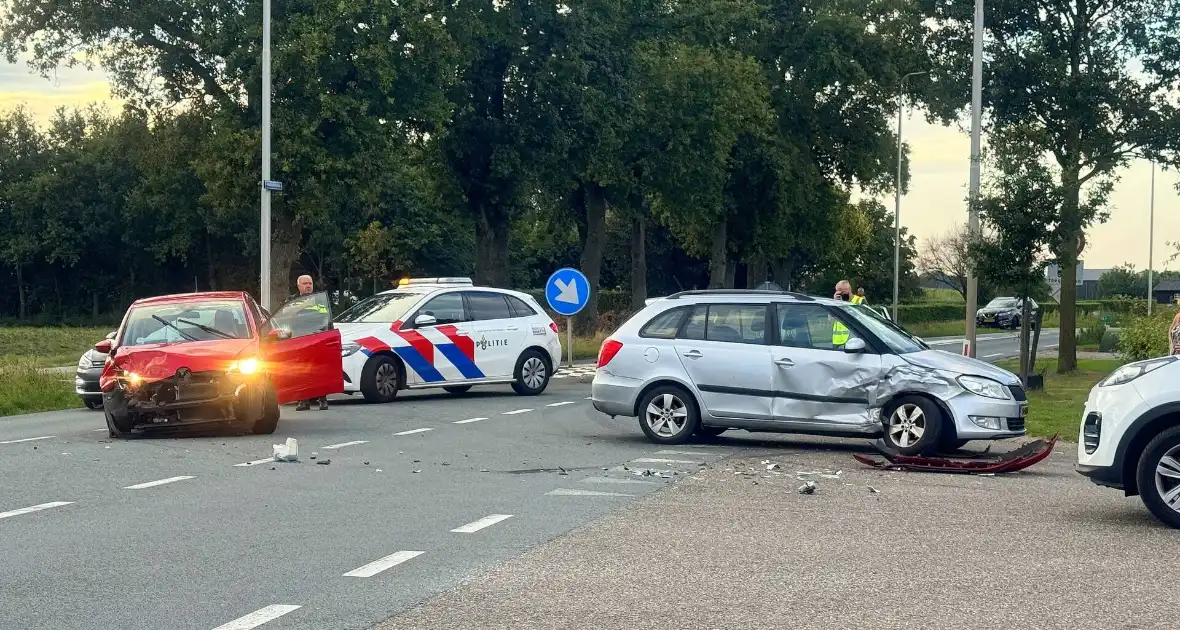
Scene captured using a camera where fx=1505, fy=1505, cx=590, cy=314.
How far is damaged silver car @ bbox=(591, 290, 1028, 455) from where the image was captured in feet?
44.7

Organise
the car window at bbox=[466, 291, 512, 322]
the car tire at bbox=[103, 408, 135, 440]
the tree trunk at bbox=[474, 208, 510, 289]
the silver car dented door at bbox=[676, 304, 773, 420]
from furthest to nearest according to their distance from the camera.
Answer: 1. the tree trunk at bbox=[474, 208, 510, 289]
2. the car window at bbox=[466, 291, 512, 322]
3. the car tire at bbox=[103, 408, 135, 440]
4. the silver car dented door at bbox=[676, 304, 773, 420]

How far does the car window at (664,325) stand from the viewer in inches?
601

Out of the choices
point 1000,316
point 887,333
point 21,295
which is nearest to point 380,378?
point 887,333

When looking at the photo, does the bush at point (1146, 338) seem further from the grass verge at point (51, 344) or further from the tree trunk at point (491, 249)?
the grass verge at point (51, 344)

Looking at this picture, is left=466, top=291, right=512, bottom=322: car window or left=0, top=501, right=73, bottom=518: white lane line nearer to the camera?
left=0, top=501, right=73, bottom=518: white lane line

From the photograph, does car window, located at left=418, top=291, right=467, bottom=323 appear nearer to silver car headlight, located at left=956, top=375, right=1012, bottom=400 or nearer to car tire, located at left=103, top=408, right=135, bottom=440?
car tire, located at left=103, top=408, right=135, bottom=440

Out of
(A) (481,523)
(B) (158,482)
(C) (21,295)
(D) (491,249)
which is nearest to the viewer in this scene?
(A) (481,523)

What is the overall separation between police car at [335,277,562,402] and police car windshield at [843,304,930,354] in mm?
7576

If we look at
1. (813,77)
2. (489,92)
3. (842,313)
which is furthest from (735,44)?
(842,313)

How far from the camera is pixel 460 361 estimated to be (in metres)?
21.2

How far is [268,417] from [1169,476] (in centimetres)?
935

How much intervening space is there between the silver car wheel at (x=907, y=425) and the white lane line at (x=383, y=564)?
672 cm

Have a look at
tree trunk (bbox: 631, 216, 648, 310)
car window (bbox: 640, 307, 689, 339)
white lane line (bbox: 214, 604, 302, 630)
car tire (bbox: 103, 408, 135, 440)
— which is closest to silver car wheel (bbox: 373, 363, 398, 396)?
car tire (bbox: 103, 408, 135, 440)

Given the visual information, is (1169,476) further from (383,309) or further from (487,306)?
(487,306)
